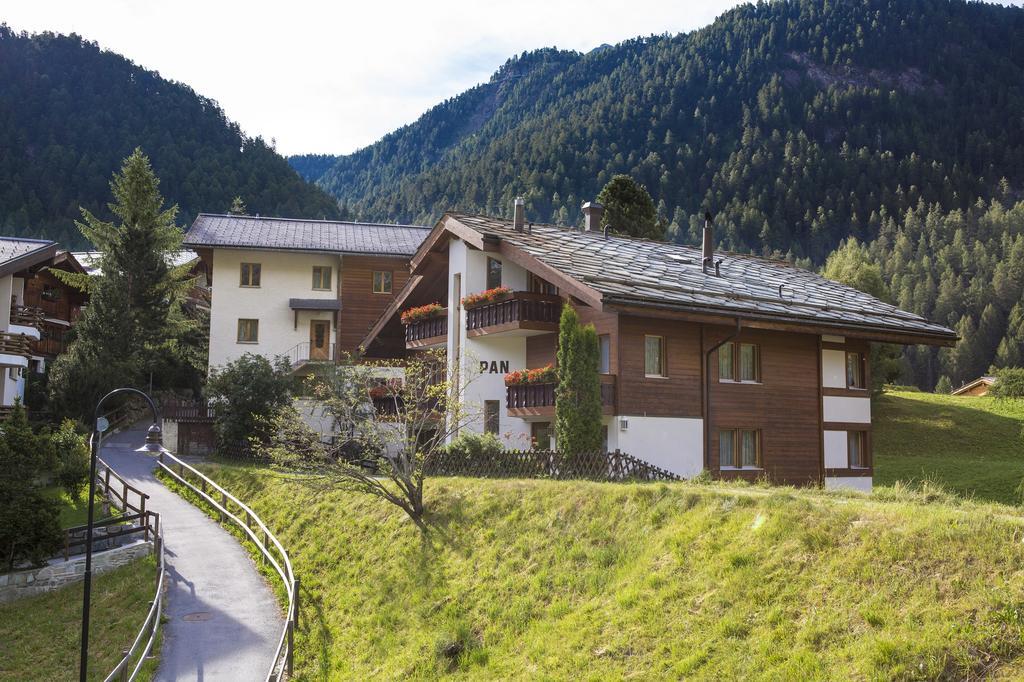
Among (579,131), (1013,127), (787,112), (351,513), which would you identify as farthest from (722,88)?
(351,513)

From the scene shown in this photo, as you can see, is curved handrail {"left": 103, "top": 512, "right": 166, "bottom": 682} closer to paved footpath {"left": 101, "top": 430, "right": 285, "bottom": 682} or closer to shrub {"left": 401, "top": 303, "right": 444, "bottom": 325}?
paved footpath {"left": 101, "top": 430, "right": 285, "bottom": 682}

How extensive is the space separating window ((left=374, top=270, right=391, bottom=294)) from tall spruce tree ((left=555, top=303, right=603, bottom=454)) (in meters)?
25.5

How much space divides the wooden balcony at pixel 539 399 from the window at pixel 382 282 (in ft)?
73.5

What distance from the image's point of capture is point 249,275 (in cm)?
4734

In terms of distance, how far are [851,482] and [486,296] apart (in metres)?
13.0

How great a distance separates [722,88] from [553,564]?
17661 cm

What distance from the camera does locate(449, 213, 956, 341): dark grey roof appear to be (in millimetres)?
25344

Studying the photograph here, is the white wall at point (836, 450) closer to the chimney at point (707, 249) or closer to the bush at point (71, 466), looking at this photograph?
the chimney at point (707, 249)

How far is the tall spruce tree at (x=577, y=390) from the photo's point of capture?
2359cm

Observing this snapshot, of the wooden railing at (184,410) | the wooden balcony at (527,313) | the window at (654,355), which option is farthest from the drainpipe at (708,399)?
the wooden railing at (184,410)

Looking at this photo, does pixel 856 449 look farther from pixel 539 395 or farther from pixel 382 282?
pixel 382 282

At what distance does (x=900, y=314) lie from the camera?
104ft

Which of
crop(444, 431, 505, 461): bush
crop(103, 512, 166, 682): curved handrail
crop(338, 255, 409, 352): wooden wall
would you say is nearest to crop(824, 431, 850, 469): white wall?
crop(444, 431, 505, 461): bush

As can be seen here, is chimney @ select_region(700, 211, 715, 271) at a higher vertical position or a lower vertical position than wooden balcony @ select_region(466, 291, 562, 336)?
higher
